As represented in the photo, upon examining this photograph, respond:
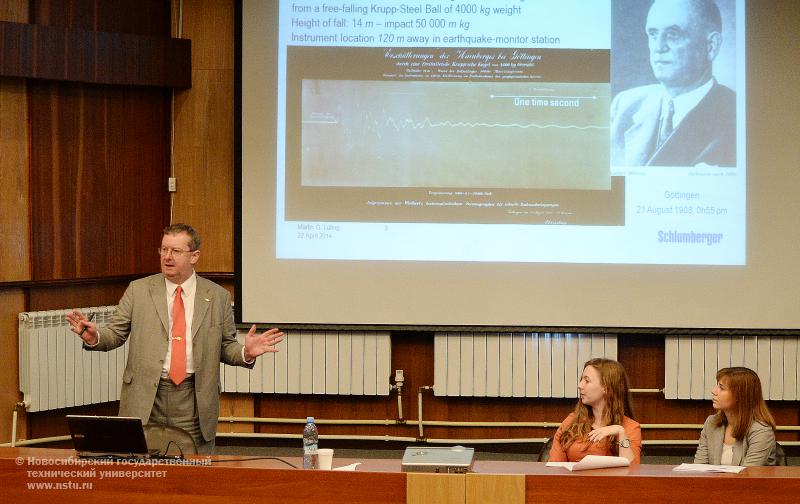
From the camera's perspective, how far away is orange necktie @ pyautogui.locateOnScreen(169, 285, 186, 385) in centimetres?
377

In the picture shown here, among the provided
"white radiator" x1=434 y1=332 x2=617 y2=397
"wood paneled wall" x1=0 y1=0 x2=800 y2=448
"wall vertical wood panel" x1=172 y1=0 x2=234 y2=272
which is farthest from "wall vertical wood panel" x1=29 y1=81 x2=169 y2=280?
"white radiator" x1=434 y1=332 x2=617 y2=397

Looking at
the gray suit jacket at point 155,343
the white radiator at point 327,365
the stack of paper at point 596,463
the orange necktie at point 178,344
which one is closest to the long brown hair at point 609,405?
the stack of paper at point 596,463

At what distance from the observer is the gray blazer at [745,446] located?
3.50 meters

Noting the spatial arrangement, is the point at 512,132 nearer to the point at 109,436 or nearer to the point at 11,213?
the point at 11,213

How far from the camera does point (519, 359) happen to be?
580cm

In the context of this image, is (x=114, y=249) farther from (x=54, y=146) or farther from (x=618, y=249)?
(x=618, y=249)

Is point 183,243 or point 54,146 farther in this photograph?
point 54,146

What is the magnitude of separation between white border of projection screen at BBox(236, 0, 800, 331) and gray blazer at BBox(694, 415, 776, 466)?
6.44 feet

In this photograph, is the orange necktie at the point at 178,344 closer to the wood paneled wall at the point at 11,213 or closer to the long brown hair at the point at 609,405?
the long brown hair at the point at 609,405

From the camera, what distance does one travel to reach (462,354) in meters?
5.83

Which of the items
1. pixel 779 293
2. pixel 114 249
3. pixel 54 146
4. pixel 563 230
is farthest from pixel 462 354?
pixel 54 146

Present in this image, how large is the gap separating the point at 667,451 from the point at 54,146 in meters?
4.24

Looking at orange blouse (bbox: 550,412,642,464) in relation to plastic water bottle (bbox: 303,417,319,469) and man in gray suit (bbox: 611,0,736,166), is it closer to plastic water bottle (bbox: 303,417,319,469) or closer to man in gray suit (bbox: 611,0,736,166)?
plastic water bottle (bbox: 303,417,319,469)

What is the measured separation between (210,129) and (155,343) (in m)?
2.63
